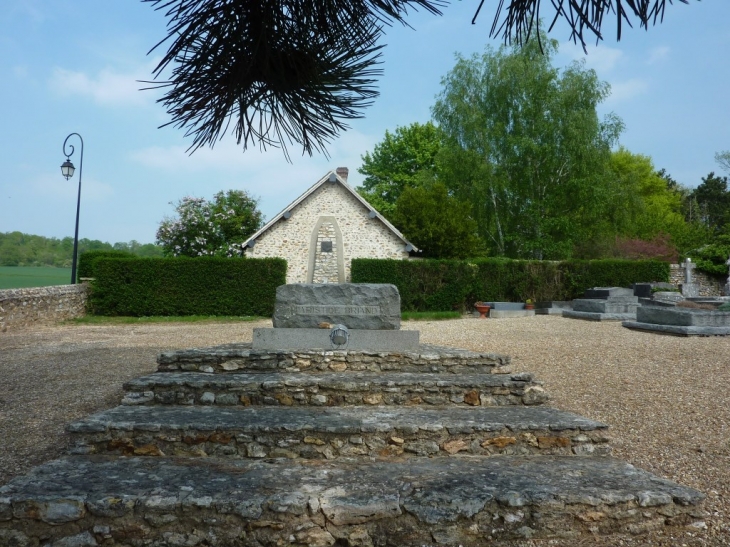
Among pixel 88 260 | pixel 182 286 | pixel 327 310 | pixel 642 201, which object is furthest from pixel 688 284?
pixel 88 260

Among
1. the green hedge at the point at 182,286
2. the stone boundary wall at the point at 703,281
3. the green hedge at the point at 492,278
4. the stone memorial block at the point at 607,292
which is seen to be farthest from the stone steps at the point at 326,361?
the stone boundary wall at the point at 703,281

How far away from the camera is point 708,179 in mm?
50656

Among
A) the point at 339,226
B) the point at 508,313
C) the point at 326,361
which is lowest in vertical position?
the point at 326,361

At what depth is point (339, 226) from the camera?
2081 cm

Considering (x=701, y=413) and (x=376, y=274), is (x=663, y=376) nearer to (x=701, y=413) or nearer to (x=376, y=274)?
(x=701, y=413)

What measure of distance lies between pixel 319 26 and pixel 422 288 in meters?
15.6

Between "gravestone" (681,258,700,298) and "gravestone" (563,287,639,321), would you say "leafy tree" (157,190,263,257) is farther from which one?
"gravestone" (681,258,700,298)

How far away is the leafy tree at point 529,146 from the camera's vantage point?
2467cm

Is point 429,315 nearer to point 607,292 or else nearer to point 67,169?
point 607,292

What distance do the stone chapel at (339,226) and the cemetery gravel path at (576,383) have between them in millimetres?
7620

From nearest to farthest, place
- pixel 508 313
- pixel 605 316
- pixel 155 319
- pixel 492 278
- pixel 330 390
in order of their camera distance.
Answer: pixel 330 390 → pixel 605 316 → pixel 155 319 → pixel 508 313 → pixel 492 278

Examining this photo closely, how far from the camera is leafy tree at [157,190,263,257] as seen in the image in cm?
2431

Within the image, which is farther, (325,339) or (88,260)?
(88,260)

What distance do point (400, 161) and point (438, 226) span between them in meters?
16.5
